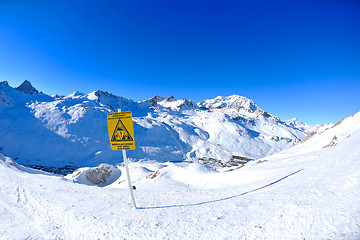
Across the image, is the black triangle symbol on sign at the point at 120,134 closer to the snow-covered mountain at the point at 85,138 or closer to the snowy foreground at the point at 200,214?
the snowy foreground at the point at 200,214

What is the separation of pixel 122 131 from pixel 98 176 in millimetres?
26513

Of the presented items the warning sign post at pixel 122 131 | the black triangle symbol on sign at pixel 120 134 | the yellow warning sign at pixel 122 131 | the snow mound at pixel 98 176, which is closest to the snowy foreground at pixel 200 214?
the warning sign post at pixel 122 131

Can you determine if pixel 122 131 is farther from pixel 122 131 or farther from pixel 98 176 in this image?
pixel 98 176

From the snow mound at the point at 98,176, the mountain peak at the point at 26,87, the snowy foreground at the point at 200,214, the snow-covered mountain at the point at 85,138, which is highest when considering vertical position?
the mountain peak at the point at 26,87

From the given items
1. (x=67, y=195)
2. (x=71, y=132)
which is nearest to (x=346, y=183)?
(x=67, y=195)

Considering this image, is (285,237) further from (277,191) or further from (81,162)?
(81,162)

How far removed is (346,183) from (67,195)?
32.0 ft

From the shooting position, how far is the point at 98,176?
26719mm

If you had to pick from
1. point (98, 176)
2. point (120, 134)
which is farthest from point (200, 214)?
point (98, 176)

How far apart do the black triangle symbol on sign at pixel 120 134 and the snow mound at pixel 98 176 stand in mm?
25375

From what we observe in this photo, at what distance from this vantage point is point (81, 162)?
8650 cm

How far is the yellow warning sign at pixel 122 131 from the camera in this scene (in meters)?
4.99

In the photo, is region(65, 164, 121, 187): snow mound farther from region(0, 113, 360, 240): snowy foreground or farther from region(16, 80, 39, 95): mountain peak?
region(16, 80, 39, 95): mountain peak

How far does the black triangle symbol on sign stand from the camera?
5.02 m
